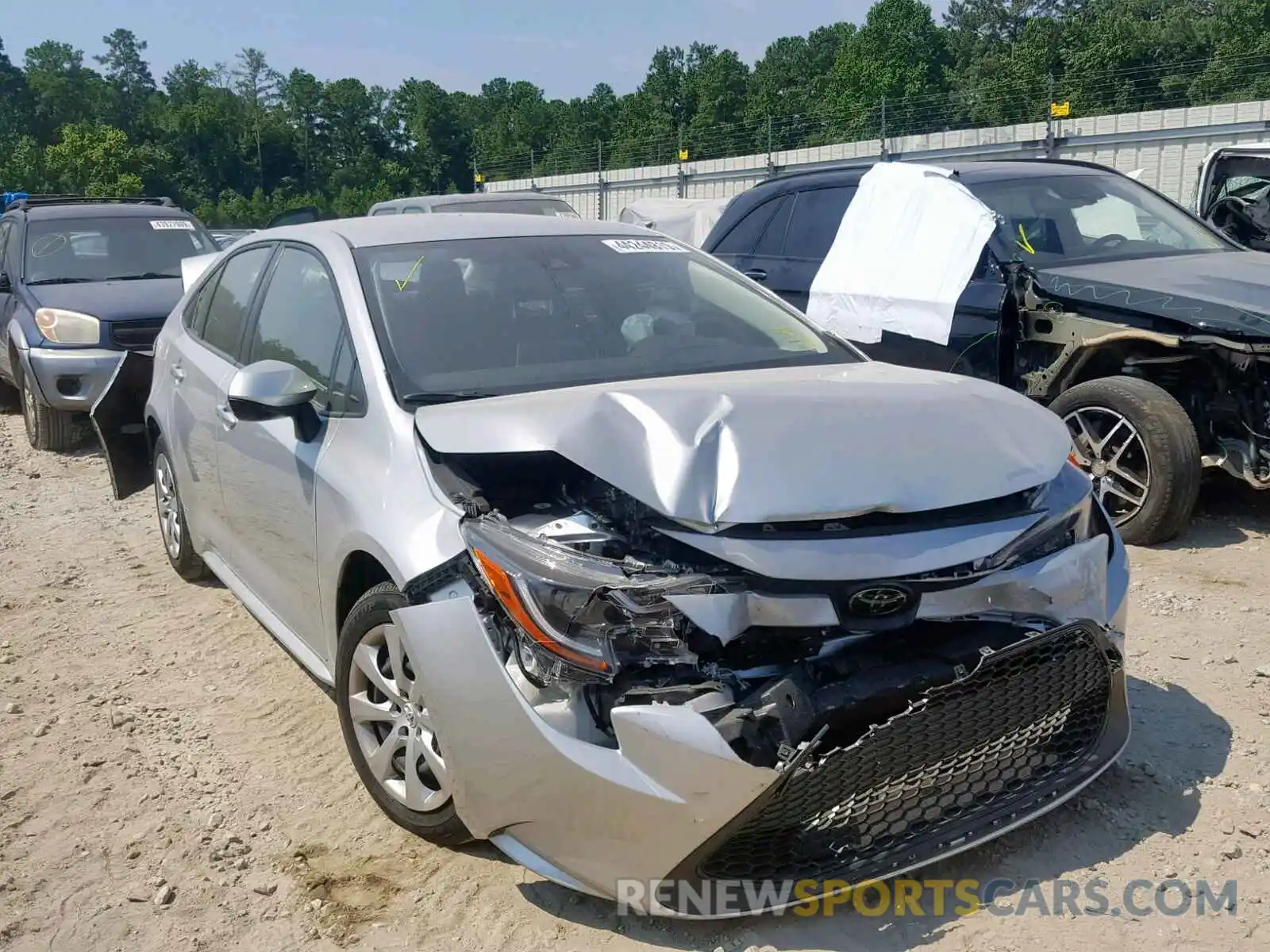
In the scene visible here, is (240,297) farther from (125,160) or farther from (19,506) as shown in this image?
(125,160)

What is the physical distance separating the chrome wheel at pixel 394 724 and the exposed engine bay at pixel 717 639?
1.37 feet

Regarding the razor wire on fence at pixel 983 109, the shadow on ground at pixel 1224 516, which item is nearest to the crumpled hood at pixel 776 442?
the shadow on ground at pixel 1224 516

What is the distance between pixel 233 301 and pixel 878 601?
315cm

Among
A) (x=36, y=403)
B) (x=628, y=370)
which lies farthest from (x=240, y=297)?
(x=36, y=403)

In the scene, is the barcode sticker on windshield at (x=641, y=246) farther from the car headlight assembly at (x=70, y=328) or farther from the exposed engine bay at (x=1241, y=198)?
the car headlight assembly at (x=70, y=328)

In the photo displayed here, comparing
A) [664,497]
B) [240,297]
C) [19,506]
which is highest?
[240,297]

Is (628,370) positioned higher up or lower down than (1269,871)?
higher up

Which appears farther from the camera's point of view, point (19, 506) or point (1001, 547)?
point (19, 506)

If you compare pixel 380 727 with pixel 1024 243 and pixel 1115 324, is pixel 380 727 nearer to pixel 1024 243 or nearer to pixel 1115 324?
pixel 1115 324

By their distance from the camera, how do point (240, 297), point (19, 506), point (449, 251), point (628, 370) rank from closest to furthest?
point (628, 370) → point (449, 251) → point (240, 297) → point (19, 506)

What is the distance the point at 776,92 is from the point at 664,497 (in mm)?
87690

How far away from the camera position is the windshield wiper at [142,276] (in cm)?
959

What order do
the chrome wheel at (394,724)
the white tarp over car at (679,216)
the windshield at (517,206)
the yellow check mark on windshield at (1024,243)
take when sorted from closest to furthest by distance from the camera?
the chrome wheel at (394,724)
the yellow check mark on windshield at (1024,243)
the windshield at (517,206)
the white tarp over car at (679,216)

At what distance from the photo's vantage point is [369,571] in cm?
322
